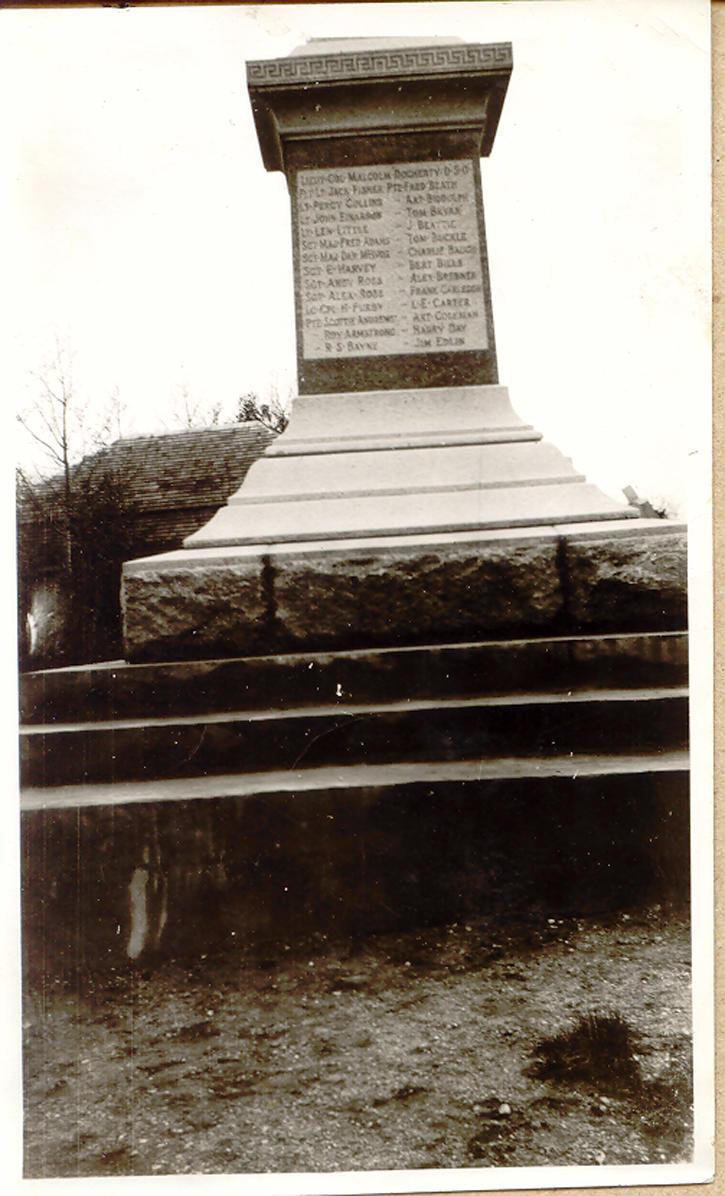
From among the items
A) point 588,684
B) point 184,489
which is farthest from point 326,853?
point 184,489

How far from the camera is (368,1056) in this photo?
6.83 ft

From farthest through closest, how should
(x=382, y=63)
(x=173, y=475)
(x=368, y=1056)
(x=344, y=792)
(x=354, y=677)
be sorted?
1. (x=173, y=475)
2. (x=382, y=63)
3. (x=354, y=677)
4. (x=344, y=792)
5. (x=368, y=1056)

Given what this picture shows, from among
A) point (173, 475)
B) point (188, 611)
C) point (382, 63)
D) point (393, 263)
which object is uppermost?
point (382, 63)

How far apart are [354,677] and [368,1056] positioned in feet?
3.07

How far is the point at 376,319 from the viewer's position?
264 cm

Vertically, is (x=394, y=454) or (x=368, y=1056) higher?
(x=394, y=454)

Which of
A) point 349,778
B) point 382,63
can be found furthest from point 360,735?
point 382,63

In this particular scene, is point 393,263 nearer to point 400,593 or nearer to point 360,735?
point 400,593

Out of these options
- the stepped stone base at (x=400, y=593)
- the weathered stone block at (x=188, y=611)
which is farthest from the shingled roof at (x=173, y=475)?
the stepped stone base at (x=400, y=593)

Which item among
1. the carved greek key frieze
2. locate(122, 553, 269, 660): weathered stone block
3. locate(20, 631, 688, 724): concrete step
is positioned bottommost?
locate(20, 631, 688, 724): concrete step

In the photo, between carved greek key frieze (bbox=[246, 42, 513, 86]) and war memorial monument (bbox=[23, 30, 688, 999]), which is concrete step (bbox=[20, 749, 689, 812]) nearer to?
war memorial monument (bbox=[23, 30, 688, 999])

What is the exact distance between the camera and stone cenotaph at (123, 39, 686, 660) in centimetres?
241

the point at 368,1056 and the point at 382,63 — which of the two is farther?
the point at 382,63

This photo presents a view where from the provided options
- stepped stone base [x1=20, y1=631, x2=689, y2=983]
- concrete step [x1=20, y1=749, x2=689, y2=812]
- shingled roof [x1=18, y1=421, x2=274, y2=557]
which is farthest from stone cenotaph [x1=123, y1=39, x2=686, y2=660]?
shingled roof [x1=18, y1=421, x2=274, y2=557]
